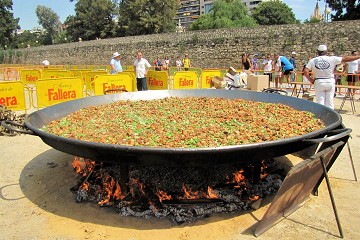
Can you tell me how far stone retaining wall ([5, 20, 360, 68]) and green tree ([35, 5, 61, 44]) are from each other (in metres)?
59.5

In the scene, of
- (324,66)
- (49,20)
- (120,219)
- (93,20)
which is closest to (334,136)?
(120,219)

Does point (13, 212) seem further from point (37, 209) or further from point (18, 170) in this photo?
point (18, 170)

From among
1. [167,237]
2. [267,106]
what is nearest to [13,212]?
[167,237]

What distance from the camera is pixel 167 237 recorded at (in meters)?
2.69

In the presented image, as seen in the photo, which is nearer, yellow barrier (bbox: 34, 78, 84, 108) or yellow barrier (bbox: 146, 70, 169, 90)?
yellow barrier (bbox: 34, 78, 84, 108)

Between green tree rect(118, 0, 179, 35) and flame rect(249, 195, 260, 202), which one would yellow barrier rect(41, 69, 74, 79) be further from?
green tree rect(118, 0, 179, 35)

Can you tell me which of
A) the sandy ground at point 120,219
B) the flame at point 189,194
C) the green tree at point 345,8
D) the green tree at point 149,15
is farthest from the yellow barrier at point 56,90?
the green tree at point 149,15

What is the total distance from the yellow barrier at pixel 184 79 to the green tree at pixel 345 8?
1172 inches

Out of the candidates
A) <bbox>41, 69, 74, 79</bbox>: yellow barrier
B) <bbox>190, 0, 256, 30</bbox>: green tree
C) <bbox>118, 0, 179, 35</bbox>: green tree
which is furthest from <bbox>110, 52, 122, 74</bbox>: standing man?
<bbox>190, 0, 256, 30</bbox>: green tree

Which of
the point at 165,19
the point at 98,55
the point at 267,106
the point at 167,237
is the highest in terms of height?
the point at 165,19

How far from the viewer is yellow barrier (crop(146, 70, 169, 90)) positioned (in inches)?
412

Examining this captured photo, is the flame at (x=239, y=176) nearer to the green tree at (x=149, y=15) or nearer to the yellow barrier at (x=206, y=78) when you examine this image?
the yellow barrier at (x=206, y=78)

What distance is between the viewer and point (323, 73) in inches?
214

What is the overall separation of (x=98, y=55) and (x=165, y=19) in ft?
60.7
